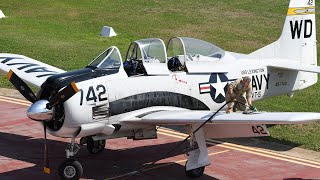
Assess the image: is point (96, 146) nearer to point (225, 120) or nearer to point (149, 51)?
point (149, 51)

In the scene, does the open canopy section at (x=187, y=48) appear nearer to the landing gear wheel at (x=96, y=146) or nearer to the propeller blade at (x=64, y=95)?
the landing gear wheel at (x=96, y=146)

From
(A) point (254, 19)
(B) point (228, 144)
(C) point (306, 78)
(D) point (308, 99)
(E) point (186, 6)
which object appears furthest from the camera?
(E) point (186, 6)

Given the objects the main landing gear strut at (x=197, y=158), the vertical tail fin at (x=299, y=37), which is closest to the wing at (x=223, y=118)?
the main landing gear strut at (x=197, y=158)

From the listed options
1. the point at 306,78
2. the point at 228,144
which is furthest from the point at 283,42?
the point at 228,144

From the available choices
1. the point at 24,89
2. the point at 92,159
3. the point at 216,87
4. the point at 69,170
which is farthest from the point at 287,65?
the point at 24,89

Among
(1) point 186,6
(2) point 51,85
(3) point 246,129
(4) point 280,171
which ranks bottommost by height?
(4) point 280,171

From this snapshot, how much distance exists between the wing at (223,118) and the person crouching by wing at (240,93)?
146 cm

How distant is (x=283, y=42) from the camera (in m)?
18.2

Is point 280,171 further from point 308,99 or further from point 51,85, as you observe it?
point 308,99

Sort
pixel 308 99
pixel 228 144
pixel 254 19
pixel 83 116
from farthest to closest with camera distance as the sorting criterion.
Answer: pixel 254 19, pixel 308 99, pixel 228 144, pixel 83 116

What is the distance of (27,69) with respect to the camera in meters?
17.8

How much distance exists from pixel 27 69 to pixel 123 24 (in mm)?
16774

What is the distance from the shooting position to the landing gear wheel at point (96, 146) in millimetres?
15553

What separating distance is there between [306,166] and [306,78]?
394 centimetres
